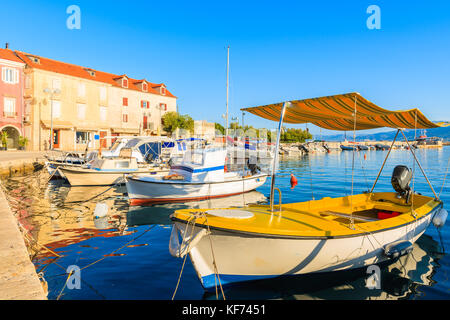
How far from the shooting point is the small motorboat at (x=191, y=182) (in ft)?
42.2

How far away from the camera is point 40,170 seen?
77.5 ft

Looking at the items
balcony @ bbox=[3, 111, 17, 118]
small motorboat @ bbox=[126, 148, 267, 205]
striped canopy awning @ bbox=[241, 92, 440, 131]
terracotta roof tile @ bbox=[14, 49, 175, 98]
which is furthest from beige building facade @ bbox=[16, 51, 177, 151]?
striped canopy awning @ bbox=[241, 92, 440, 131]

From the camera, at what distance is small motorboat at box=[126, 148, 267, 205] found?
12859 mm

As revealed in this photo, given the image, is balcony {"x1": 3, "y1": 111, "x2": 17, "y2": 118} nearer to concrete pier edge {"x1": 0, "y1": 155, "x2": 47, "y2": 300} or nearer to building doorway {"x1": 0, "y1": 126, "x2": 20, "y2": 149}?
Answer: building doorway {"x1": 0, "y1": 126, "x2": 20, "y2": 149}

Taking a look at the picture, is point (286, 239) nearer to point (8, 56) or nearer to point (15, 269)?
point (15, 269)

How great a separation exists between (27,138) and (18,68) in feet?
26.6

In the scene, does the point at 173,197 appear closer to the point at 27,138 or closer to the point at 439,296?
the point at 439,296

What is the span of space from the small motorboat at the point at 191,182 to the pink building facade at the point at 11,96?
28.8 m

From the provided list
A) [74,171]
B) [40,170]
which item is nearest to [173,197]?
[74,171]

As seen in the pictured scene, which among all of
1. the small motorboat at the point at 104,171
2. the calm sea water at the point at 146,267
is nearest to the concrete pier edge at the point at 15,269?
the calm sea water at the point at 146,267

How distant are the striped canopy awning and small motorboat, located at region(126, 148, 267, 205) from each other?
6.07 metres

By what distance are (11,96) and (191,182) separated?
103 ft

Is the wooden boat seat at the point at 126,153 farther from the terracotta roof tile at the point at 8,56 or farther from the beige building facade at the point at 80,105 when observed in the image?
the terracotta roof tile at the point at 8,56
